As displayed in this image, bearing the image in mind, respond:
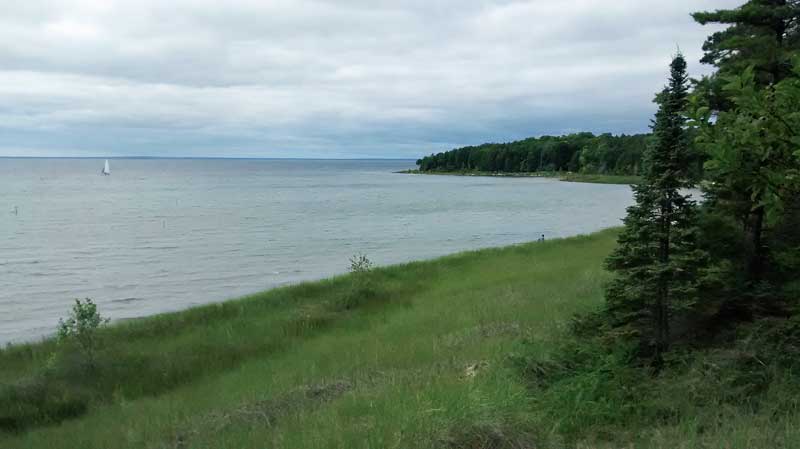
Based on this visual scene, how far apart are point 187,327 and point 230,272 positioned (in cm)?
1405

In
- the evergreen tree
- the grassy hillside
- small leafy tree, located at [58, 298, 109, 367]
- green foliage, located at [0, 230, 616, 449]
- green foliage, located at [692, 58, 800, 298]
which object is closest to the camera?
green foliage, located at [692, 58, 800, 298]

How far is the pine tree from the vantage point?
833cm

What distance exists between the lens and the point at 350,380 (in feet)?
34.9

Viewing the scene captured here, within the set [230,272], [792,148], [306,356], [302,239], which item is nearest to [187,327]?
[306,356]

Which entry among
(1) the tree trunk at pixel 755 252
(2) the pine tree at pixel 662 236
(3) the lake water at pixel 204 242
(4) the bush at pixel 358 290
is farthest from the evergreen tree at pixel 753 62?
(3) the lake water at pixel 204 242

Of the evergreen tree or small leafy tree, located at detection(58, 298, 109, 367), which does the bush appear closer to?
small leafy tree, located at detection(58, 298, 109, 367)

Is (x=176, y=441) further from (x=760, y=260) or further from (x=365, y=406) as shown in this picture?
(x=760, y=260)

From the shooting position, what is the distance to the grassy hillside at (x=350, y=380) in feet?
19.5

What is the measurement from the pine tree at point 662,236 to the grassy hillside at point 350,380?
1.60 m

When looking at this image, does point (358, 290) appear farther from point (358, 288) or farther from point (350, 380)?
point (350, 380)

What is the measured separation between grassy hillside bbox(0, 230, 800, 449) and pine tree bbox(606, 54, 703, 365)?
5.25 ft

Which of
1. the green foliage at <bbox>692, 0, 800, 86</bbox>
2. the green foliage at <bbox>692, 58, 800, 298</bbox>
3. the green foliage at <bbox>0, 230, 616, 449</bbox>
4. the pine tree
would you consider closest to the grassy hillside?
the green foliage at <bbox>0, 230, 616, 449</bbox>

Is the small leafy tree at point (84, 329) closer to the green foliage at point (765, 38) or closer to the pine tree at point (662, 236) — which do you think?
the pine tree at point (662, 236)

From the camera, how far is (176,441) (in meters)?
8.28
